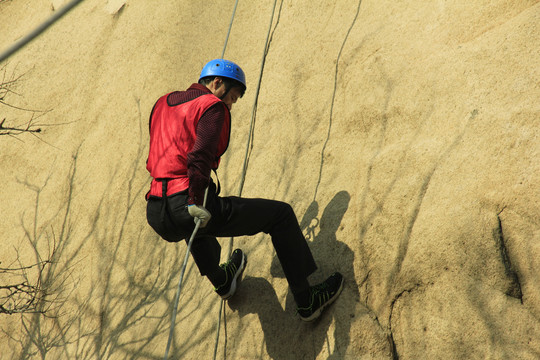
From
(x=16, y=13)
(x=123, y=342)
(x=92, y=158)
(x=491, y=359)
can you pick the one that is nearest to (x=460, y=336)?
(x=491, y=359)

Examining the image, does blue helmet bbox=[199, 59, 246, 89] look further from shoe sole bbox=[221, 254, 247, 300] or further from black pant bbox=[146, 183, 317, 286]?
shoe sole bbox=[221, 254, 247, 300]

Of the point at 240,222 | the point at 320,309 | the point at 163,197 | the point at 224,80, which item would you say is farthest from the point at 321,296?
the point at 224,80

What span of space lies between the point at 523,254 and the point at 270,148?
6.89ft

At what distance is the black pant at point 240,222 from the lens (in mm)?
2773

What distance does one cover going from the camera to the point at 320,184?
3611 millimetres

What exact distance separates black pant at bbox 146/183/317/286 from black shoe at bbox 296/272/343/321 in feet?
0.38

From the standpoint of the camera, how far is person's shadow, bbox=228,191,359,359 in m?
3.01

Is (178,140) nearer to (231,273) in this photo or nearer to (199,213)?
(199,213)

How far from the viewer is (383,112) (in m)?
3.53

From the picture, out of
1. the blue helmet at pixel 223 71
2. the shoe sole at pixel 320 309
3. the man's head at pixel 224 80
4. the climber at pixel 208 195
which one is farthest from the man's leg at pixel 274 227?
the blue helmet at pixel 223 71

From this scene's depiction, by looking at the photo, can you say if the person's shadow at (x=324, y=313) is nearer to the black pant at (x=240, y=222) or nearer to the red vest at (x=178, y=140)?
the black pant at (x=240, y=222)

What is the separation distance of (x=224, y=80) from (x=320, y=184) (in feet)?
3.48

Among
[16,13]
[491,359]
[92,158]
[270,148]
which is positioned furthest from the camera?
[16,13]

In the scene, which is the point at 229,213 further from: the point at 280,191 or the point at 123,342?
the point at 123,342
